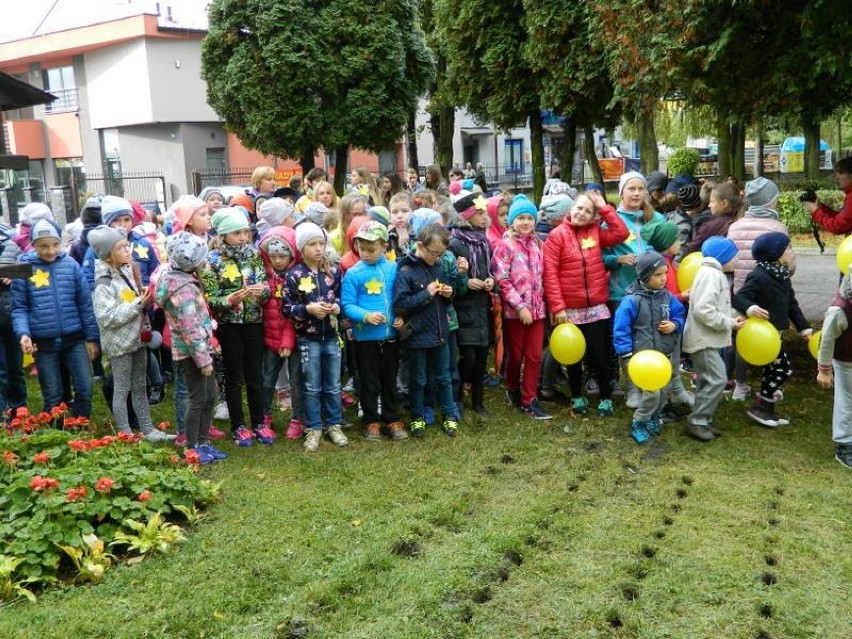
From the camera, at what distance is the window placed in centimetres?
3596

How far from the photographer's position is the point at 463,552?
14.6ft

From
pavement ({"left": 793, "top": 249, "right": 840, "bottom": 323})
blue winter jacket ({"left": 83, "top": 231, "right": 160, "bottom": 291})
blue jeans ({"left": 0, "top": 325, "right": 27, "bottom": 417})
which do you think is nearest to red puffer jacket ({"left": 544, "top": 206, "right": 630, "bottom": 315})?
blue winter jacket ({"left": 83, "top": 231, "right": 160, "bottom": 291})

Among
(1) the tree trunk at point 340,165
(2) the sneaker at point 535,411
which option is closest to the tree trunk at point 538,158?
(1) the tree trunk at point 340,165

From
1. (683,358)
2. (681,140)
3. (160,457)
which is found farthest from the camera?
(681,140)

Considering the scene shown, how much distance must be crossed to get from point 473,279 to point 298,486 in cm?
226

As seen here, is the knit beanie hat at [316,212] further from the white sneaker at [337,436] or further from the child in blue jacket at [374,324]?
the white sneaker at [337,436]

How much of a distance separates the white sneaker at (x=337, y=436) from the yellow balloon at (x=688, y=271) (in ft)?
10.6

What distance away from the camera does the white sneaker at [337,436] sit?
6.36 m

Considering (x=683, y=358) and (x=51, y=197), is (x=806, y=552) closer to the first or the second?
(x=683, y=358)

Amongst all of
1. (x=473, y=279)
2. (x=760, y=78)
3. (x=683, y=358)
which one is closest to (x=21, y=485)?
(x=473, y=279)

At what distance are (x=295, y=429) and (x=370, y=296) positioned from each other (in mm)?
1258

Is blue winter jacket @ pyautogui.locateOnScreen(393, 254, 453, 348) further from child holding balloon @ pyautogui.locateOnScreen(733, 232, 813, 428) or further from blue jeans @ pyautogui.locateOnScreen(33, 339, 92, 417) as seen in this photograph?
blue jeans @ pyautogui.locateOnScreen(33, 339, 92, 417)

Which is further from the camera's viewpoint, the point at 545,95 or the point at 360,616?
the point at 545,95

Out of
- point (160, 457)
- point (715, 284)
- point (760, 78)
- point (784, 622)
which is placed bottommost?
point (784, 622)
